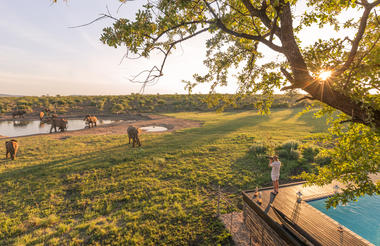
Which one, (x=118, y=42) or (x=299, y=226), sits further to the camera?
(x=299, y=226)

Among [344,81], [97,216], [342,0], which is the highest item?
[342,0]

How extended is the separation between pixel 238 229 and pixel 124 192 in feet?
21.0

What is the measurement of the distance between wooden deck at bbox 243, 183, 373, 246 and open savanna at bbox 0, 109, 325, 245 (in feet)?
5.53

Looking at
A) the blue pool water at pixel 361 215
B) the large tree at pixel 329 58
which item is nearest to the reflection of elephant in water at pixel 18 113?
the large tree at pixel 329 58

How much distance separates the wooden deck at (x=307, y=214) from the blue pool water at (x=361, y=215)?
0.70 metres

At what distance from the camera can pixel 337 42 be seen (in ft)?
13.6

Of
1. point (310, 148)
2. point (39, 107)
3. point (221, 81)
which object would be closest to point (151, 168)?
point (221, 81)

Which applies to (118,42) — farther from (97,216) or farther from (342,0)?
(97,216)

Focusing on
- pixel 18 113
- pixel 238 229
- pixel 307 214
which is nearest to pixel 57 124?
pixel 18 113

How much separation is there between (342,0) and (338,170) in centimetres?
388

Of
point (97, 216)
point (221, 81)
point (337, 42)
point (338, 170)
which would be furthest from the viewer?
point (97, 216)

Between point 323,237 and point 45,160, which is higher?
point 323,237

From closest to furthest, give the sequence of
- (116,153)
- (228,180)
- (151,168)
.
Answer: (228,180) → (151,168) → (116,153)

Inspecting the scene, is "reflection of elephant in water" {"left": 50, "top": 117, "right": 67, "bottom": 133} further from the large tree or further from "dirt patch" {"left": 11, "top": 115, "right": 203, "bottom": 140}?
the large tree
